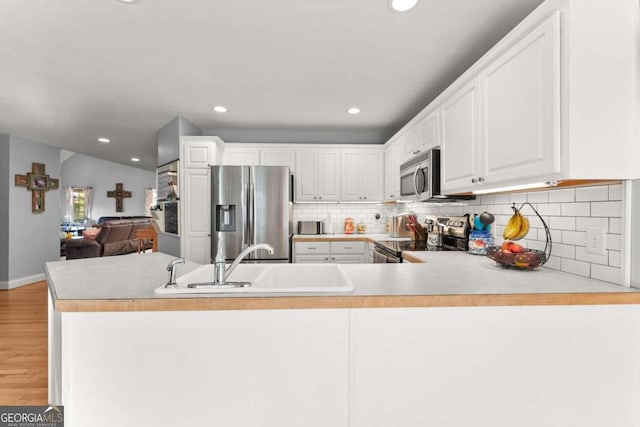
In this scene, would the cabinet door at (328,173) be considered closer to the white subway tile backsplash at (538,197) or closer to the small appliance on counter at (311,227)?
the small appliance on counter at (311,227)

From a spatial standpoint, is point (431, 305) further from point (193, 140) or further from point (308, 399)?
point (193, 140)

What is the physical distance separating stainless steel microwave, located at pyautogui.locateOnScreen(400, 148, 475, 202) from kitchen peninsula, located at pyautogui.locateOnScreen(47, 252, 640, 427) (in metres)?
1.33

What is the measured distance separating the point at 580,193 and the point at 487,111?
0.63 meters

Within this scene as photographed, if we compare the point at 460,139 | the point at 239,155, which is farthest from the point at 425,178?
the point at 239,155

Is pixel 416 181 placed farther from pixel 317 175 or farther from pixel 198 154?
pixel 198 154

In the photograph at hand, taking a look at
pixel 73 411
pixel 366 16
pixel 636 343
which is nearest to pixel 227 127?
pixel 366 16

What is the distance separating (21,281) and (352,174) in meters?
5.57

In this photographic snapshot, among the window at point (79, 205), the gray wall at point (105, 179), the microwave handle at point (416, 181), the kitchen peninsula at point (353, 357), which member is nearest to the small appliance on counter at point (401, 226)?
the microwave handle at point (416, 181)

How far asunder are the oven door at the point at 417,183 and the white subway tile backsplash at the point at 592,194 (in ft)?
3.30

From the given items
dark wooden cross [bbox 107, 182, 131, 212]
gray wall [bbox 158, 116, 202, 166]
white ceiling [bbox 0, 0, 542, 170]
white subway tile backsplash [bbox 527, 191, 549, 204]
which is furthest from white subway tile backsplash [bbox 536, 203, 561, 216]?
dark wooden cross [bbox 107, 182, 131, 212]

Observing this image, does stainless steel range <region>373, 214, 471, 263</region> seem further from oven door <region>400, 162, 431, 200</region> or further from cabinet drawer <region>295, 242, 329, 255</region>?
cabinet drawer <region>295, 242, 329, 255</region>

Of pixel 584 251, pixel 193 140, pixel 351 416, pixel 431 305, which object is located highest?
pixel 193 140

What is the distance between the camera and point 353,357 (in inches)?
45.6

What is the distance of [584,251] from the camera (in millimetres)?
1509
